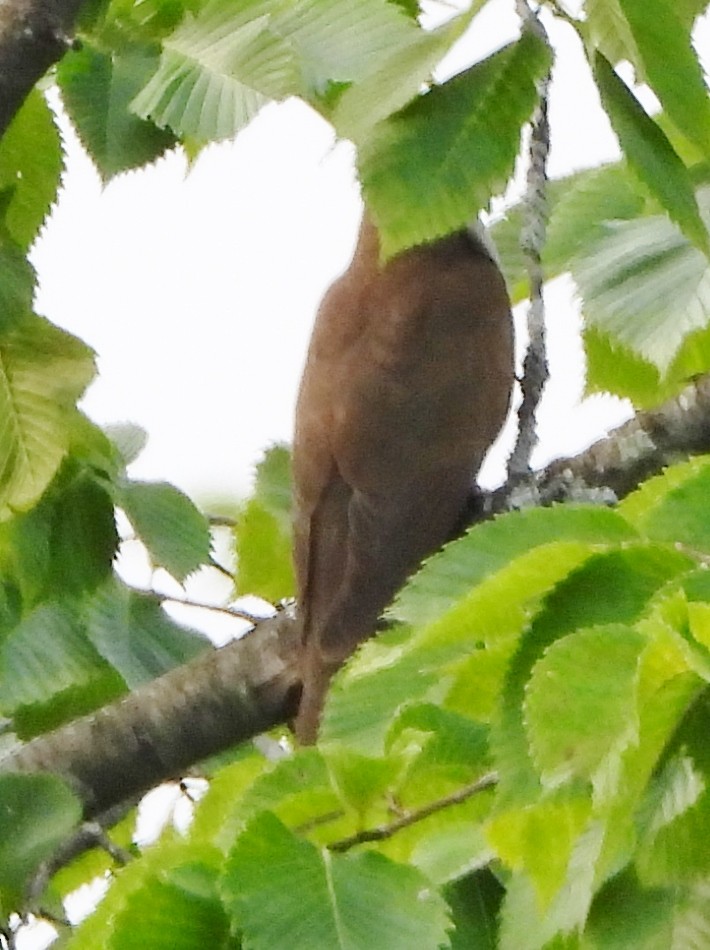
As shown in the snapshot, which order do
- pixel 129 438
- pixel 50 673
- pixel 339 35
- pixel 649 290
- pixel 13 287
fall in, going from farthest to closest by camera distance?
pixel 129 438 → pixel 50 673 → pixel 13 287 → pixel 649 290 → pixel 339 35

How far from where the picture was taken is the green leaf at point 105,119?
1.29 meters

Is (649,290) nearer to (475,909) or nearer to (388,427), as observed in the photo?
(475,909)

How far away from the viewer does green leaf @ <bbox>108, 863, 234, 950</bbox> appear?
0.57 meters

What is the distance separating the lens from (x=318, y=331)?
1864mm

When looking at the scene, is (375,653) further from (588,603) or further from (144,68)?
(144,68)

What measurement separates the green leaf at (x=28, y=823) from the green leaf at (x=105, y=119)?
0.58m

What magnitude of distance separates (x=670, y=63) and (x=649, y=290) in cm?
38

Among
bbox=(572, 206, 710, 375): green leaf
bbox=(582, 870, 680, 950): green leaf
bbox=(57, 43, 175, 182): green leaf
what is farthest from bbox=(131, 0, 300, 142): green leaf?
bbox=(582, 870, 680, 950): green leaf

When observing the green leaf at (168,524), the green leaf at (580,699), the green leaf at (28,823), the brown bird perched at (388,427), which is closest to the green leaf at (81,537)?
the green leaf at (168,524)

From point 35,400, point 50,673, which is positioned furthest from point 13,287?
point 50,673

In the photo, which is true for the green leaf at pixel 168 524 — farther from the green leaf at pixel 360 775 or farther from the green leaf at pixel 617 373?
the green leaf at pixel 360 775

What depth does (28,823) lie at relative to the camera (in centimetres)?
92

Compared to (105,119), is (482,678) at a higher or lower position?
lower

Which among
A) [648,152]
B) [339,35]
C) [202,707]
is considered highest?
[339,35]
